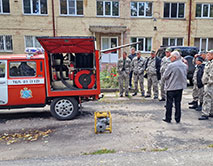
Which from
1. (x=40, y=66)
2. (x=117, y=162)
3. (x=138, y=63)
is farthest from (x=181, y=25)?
(x=117, y=162)

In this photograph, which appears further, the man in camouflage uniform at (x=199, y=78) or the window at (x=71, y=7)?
the window at (x=71, y=7)

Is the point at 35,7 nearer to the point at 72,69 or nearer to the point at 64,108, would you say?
the point at 72,69

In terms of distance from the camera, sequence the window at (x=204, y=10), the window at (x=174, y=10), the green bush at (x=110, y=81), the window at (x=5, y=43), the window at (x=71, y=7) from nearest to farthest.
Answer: the green bush at (x=110, y=81) → the window at (x=5, y=43) → the window at (x=71, y=7) → the window at (x=174, y=10) → the window at (x=204, y=10)

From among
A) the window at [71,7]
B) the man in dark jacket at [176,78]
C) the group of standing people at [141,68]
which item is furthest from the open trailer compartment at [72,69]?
the window at [71,7]

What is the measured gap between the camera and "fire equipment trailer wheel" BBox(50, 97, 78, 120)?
572 cm

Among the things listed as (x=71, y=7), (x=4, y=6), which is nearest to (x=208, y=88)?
(x=71, y=7)

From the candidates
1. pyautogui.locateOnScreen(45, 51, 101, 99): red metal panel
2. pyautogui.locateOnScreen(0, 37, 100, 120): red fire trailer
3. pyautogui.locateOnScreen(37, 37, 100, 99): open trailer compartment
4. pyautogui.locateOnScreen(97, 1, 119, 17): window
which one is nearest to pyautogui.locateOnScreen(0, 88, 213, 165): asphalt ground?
pyautogui.locateOnScreen(0, 37, 100, 120): red fire trailer

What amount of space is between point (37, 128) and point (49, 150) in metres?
1.42

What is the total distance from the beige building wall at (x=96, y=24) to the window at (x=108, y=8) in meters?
0.47

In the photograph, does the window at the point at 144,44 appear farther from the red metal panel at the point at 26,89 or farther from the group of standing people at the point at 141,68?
the red metal panel at the point at 26,89

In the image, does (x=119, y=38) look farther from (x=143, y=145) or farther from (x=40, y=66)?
(x=143, y=145)

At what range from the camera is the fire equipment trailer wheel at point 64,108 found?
225 inches

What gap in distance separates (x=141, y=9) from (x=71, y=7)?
261 inches

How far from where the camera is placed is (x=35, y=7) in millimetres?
17375
